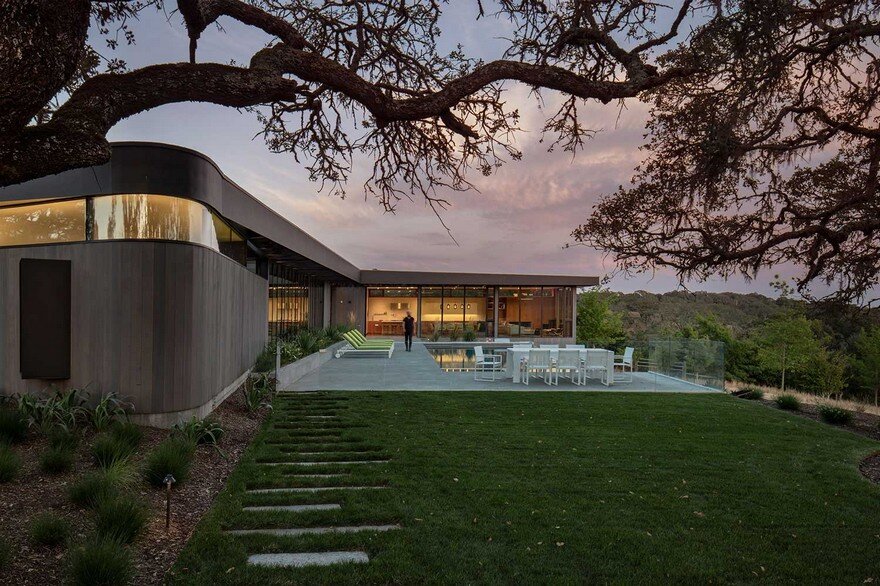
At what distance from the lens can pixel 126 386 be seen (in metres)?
6.92

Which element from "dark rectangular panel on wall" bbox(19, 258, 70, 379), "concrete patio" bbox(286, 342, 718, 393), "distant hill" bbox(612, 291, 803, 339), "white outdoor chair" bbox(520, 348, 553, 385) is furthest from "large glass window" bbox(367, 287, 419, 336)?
"distant hill" bbox(612, 291, 803, 339)

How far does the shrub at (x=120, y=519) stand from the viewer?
369cm

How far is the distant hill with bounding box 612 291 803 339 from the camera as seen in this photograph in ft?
180

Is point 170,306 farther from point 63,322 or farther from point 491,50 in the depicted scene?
point 491,50

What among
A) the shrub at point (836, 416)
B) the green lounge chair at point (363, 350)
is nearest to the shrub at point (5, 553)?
the shrub at point (836, 416)

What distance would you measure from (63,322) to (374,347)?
14.2 metres

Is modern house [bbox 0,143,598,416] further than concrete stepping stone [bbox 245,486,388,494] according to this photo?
Yes

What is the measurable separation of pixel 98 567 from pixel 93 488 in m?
1.39

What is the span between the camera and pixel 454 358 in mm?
22938

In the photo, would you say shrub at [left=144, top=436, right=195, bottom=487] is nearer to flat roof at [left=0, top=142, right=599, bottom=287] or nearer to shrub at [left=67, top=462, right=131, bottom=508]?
shrub at [left=67, top=462, right=131, bottom=508]

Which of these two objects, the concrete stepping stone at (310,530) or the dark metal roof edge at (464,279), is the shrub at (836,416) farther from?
the dark metal roof edge at (464,279)

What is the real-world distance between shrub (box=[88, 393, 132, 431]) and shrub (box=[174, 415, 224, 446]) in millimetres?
749

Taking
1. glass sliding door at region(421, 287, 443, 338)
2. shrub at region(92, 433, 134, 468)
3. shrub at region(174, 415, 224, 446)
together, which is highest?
glass sliding door at region(421, 287, 443, 338)

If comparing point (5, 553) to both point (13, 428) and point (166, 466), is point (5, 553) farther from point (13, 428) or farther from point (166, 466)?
point (13, 428)
